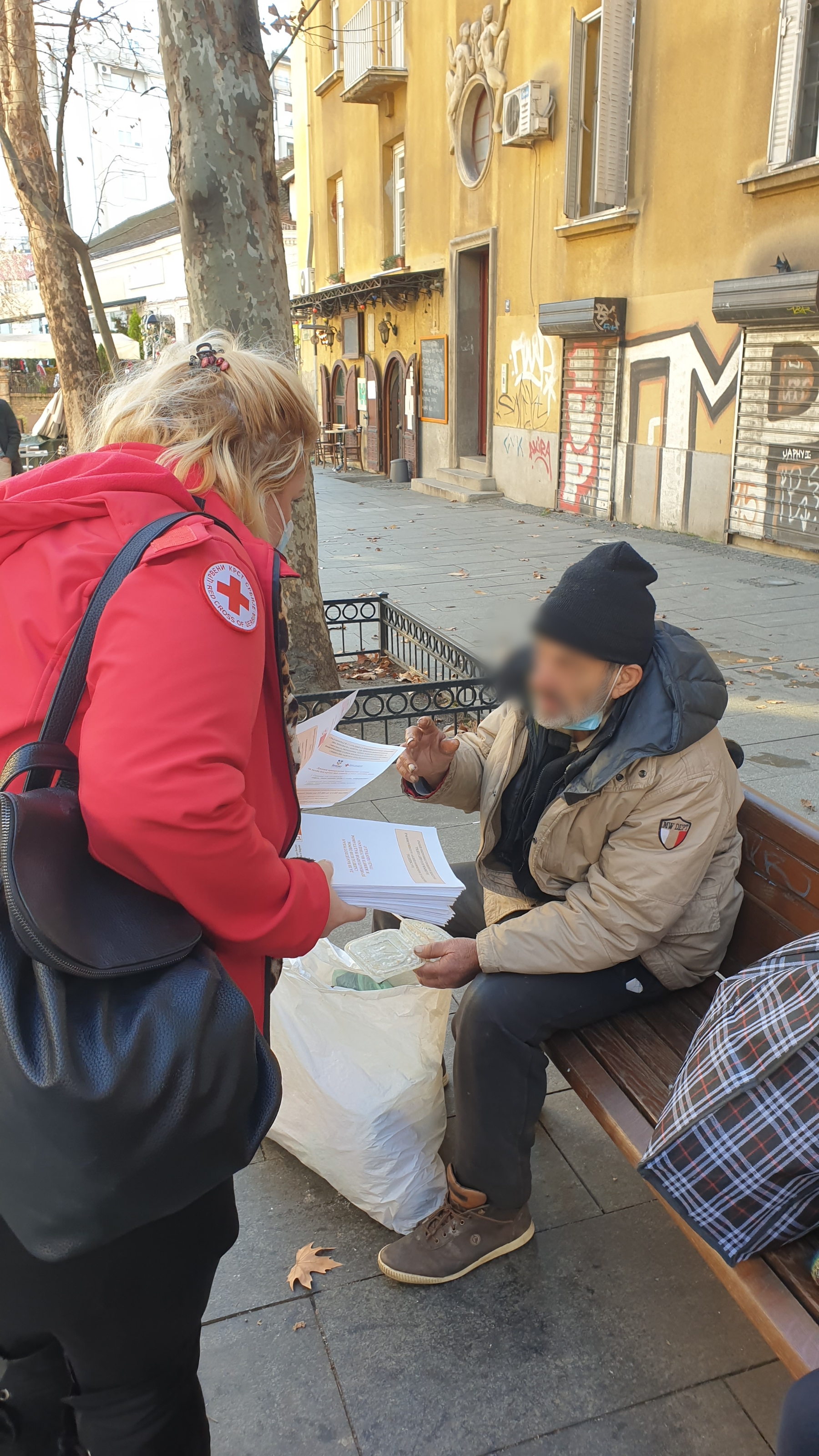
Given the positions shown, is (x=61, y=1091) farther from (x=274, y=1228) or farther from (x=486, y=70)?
(x=486, y=70)

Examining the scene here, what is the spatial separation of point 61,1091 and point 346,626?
7.49 metres

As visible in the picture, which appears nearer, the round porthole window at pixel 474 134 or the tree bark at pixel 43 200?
the tree bark at pixel 43 200

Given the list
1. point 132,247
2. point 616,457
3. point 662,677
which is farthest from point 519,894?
point 132,247

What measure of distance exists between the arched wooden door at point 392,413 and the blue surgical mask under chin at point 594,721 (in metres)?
19.3

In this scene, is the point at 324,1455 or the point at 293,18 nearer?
the point at 324,1455

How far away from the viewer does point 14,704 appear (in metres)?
1.25

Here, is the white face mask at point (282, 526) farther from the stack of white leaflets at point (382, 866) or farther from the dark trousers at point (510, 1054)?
the dark trousers at point (510, 1054)

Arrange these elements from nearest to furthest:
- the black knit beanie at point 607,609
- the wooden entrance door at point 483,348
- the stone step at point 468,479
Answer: the black knit beanie at point 607,609 < the stone step at point 468,479 < the wooden entrance door at point 483,348

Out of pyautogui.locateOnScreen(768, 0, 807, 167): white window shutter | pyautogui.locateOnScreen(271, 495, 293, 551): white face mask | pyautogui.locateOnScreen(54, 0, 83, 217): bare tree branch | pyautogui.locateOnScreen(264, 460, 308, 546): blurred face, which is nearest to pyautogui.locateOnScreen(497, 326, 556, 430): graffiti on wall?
pyautogui.locateOnScreen(768, 0, 807, 167): white window shutter

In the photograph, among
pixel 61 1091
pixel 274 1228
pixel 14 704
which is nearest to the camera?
pixel 61 1091

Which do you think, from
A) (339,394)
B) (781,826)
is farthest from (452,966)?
(339,394)

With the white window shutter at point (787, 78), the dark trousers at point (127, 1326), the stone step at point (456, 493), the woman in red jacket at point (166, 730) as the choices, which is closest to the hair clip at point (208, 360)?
the woman in red jacket at point (166, 730)

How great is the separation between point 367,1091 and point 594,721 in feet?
3.22

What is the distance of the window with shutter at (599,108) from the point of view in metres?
11.8
